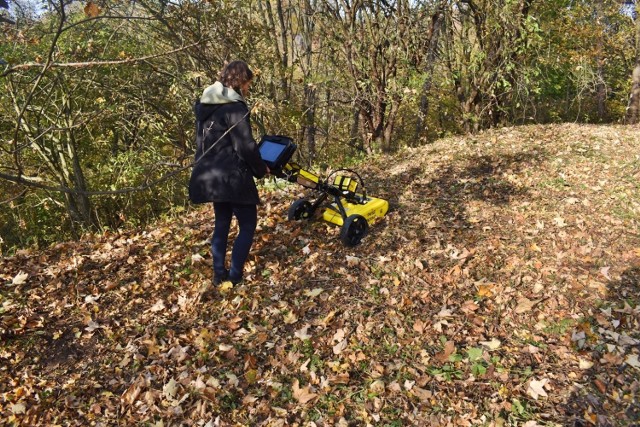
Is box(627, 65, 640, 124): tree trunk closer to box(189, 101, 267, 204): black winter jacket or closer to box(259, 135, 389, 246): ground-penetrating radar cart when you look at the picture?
box(259, 135, 389, 246): ground-penetrating radar cart

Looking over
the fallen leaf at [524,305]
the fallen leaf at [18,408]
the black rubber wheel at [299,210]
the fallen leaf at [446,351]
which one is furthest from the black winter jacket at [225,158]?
the fallen leaf at [524,305]

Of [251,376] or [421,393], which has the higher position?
[251,376]

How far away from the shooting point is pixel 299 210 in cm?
592

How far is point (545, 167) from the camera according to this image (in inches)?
282

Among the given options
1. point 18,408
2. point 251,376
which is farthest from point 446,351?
point 18,408

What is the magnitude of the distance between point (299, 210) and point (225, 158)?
6.85ft

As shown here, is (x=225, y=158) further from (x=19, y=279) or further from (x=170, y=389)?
(x=19, y=279)

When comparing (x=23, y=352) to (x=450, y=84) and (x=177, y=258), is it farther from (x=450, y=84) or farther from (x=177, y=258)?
(x=450, y=84)

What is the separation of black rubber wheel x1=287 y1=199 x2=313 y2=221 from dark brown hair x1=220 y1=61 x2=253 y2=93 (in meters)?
2.24

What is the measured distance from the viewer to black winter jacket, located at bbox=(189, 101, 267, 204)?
3.88 m

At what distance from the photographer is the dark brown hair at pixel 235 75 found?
389 cm

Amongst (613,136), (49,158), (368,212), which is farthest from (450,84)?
(49,158)

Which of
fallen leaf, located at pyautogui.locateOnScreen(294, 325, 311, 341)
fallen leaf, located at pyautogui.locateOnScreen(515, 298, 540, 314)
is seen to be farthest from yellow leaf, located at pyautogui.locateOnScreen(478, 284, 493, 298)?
fallen leaf, located at pyautogui.locateOnScreen(294, 325, 311, 341)

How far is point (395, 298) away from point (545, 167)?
4193mm
